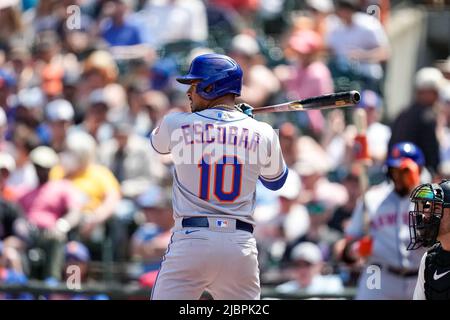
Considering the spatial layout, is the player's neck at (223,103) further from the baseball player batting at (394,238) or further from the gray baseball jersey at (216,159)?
the baseball player batting at (394,238)

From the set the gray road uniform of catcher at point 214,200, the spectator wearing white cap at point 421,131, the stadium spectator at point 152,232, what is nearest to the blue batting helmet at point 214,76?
the gray road uniform of catcher at point 214,200

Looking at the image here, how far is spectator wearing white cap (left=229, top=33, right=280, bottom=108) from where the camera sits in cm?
1348

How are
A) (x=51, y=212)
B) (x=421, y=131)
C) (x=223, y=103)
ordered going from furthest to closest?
(x=51, y=212), (x=421, y=131), (x=223, y=103)

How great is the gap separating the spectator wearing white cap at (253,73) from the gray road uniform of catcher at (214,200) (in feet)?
19.6

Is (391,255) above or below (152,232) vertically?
above

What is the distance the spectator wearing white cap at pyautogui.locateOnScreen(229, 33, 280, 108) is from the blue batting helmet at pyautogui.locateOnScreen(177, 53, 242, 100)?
5933mm

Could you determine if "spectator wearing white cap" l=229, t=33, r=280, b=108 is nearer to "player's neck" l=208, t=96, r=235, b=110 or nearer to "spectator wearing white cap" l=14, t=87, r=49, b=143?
"spectator wearing white cap" l=14, t=87, r=49, b=143

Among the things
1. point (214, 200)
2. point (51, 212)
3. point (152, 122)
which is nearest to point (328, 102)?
point (214, 200)

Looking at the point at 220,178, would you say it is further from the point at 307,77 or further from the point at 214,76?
the point at 307,77

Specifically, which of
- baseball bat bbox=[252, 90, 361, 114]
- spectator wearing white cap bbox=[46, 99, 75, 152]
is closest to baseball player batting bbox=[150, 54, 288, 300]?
baseball bat bbox=[252, 90, 361, 114]

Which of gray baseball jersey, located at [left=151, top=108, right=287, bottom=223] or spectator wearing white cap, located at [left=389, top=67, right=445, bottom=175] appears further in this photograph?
spectator wearing white cap, located at [left=389, top=67, right=445, bottom=175]

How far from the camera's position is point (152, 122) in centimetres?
1335

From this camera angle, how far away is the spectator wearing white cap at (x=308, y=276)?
10.8 metres

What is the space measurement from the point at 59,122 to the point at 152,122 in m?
0.92
